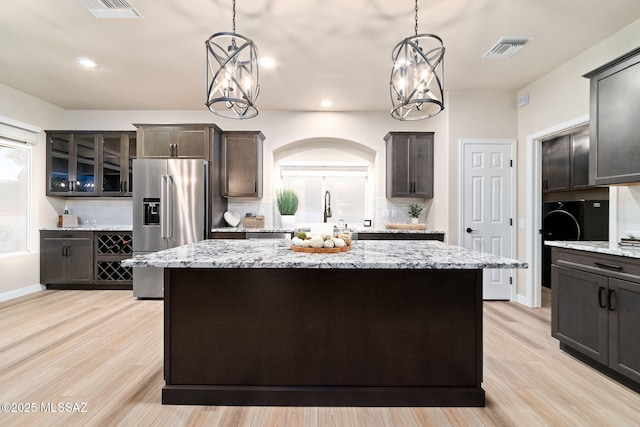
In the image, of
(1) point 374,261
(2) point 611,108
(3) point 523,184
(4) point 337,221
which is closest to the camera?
(1) point 374,261

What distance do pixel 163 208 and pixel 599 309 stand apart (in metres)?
4.46

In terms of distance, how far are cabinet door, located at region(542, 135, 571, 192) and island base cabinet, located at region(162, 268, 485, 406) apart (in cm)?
380

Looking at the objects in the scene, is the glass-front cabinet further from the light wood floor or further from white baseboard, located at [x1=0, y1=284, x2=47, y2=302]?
the light wood floor

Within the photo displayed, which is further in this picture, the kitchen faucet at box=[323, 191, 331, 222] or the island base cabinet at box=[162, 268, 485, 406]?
the kitchen faucet at box=[323, 191, 331, 222]

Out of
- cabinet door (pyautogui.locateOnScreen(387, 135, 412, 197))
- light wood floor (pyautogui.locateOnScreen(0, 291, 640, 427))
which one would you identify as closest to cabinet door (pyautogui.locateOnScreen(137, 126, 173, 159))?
light wood floor (pyautogui.locateOnScreen(0, 291, 640, 427))

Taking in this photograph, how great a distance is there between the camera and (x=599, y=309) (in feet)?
7.89

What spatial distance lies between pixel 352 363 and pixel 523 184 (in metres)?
3.50

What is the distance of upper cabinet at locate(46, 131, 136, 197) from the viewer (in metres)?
5.04

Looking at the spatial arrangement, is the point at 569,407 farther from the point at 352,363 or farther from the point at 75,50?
the point at 75,50

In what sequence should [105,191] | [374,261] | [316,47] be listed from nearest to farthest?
[374,261], [316,47], [105,191]

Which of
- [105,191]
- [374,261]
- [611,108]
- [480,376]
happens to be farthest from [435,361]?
[105,191]

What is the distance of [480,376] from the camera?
2.03 m

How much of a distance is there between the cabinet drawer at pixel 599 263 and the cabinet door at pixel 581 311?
0.05 metres

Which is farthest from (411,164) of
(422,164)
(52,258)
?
(52,258)
